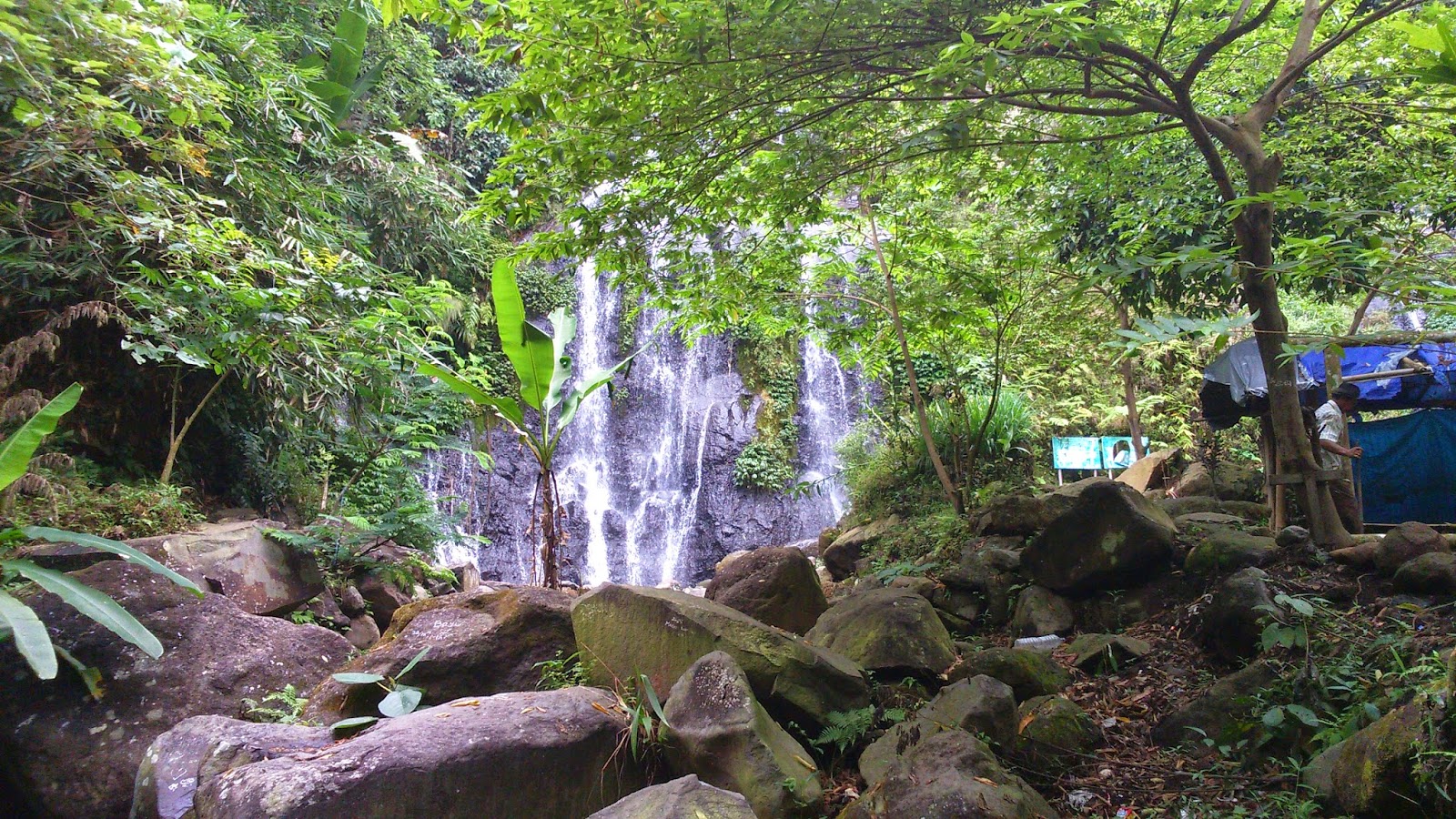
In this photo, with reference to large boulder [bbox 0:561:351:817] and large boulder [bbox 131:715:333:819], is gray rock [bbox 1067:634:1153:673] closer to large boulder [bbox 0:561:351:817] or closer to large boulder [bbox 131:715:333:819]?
large boulder [bbox 131:715:333:819]

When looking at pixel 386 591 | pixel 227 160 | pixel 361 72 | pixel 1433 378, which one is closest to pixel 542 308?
pixel 361 72

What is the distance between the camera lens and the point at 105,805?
332cm

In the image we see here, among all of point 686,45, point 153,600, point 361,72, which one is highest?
point 361,72

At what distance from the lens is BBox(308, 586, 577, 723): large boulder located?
376cm

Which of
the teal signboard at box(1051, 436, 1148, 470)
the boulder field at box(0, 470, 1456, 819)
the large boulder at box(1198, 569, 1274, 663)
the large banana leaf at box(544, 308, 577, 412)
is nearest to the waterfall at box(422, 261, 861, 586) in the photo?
the teal signboard at box(1051, 436, 1148, 470)

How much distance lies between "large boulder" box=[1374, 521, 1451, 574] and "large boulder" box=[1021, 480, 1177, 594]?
1137 mm

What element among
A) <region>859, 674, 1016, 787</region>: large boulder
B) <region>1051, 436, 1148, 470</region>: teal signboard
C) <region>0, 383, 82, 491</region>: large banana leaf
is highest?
<region>0, 383, 82, 491</region>: large banana leaf

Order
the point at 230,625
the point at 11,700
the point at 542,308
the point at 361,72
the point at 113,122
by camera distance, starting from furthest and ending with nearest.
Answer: the point at 542,308, the point at 361,72, the point at 113,122, the point at 230,625, the point at 11,700

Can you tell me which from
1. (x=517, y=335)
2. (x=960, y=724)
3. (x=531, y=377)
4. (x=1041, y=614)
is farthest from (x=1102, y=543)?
(x=517, y=335)

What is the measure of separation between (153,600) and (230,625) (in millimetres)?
392

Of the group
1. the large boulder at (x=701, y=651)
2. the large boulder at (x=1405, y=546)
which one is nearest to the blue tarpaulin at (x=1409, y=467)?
the large boulder at (x=1405, y=546)

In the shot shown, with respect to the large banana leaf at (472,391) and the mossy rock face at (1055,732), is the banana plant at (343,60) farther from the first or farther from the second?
the mossy rock face at (1055,732)

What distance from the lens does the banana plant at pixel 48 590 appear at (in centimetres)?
312

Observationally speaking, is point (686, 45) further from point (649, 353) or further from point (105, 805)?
point (649, 353)
